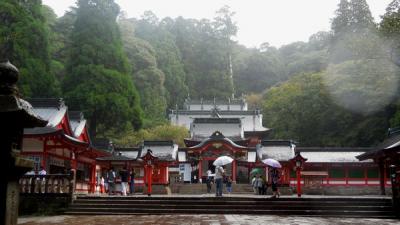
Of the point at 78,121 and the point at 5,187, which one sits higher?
the point at 78,121

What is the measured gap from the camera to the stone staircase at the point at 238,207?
17.5 metres

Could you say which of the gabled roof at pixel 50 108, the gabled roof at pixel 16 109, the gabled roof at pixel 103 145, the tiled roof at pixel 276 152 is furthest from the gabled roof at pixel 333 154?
the gabled roof at pixel 16 109

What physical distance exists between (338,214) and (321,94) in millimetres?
33927

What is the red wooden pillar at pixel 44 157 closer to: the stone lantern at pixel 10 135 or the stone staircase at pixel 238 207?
the stone staircase at pixel 238 207

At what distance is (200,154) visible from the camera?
3638 cm

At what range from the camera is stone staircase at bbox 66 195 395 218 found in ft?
57.4

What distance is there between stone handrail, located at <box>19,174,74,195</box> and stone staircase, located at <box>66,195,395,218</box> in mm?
846

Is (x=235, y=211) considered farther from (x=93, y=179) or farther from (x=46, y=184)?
(x=93, y=179)

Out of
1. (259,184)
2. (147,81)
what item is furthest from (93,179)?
(147,81)

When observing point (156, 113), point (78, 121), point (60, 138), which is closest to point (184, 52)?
point (156, 113)

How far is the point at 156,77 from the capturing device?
58750 millimetres

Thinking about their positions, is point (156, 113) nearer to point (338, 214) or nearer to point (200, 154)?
point (200, 154)

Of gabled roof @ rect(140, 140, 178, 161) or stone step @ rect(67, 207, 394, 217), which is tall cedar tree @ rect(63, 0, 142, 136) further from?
stone step @ rect(67, 207, 394, 217)

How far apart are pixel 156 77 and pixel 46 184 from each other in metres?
41.1
